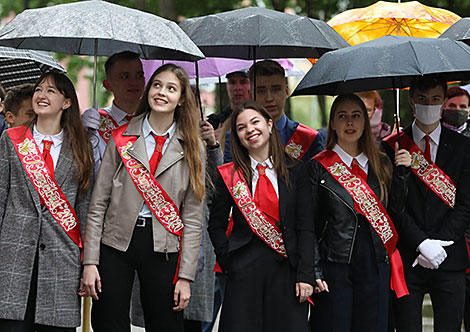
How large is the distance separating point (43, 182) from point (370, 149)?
1990 mm

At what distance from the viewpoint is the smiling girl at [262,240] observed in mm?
4348

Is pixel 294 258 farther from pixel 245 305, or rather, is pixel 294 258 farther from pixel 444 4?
pixel 444 4

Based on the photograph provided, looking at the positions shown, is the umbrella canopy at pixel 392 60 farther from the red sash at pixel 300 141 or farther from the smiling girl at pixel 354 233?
the red sash at pixel 300 141

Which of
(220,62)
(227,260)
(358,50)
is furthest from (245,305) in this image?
(220,62)

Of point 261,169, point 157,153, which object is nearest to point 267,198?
point 261,169

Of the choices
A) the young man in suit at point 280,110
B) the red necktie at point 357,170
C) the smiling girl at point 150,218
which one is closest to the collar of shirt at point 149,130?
the smiling girl at point 150,218

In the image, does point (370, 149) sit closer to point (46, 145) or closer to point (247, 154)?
point (247, 154)

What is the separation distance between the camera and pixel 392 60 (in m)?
4.22

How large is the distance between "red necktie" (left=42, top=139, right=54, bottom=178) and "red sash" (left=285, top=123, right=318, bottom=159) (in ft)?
5.62

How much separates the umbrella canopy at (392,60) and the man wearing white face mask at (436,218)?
0.48 metres

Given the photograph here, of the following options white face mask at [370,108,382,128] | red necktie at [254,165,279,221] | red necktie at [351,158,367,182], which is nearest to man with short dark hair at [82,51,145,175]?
red necktie at [254,165,279,221]

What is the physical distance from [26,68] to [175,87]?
2.22 metres

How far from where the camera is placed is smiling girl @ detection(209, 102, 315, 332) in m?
4.35

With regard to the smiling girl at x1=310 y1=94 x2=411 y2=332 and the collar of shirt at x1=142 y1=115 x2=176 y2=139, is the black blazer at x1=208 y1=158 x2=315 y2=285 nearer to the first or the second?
the smiling girl at x1=310 y1=94 x2=411 y2=332
